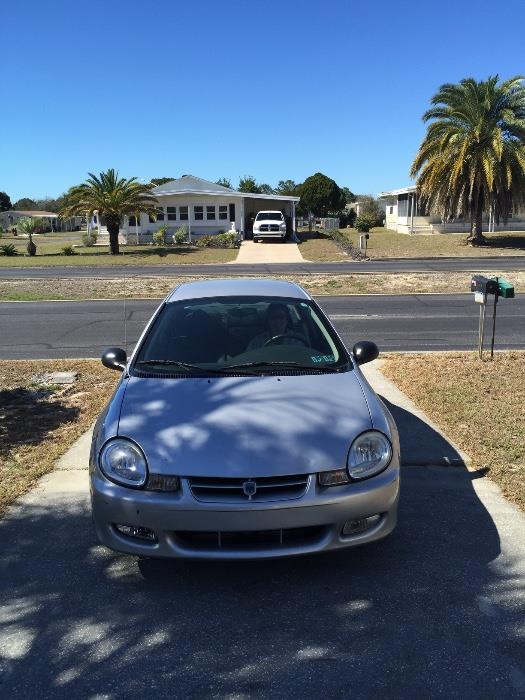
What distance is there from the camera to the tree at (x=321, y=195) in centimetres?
6788

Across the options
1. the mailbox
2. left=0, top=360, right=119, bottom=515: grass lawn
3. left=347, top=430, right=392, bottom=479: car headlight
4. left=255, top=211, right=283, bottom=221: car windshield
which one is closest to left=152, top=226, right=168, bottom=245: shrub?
left=255, top=211, right=283, bottom=221: car windshield

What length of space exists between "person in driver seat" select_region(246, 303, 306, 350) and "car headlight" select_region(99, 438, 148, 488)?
144cm

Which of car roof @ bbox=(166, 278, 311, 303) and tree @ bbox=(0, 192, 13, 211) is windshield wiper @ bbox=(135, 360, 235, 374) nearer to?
car roof @ bbox=(166, 278, 311, 303)

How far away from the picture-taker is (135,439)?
3.39 m

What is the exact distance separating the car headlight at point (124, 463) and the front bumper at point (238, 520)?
0.05 m

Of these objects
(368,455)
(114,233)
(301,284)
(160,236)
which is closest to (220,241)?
(160,236)

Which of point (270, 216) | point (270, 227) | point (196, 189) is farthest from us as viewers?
point (196, 189)

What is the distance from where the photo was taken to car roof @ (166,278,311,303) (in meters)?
5.20

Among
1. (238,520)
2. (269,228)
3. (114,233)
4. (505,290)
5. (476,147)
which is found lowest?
(238,520)

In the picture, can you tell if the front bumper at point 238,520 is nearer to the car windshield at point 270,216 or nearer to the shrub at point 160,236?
the shrub at point 160,236

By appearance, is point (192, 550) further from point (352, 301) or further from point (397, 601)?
point (352, 301)

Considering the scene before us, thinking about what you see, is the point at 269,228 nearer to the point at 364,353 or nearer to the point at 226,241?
the point at 226,241

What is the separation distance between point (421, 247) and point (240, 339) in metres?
32.7

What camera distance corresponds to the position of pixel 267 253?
3488 cm
